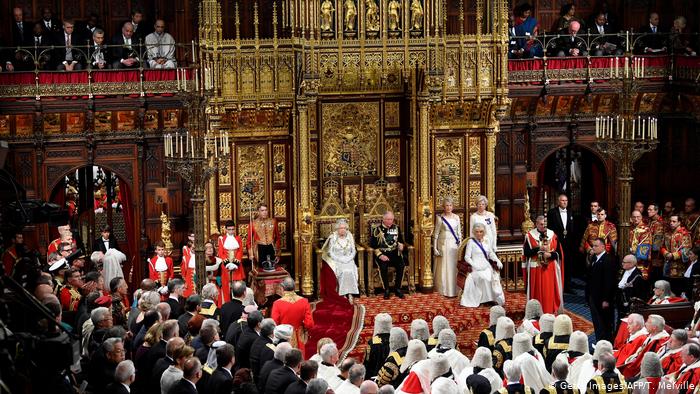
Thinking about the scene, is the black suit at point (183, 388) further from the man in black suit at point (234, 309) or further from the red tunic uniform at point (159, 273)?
the red tunic uniform at point (159, 273)

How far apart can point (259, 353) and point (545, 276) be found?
26.6 ft

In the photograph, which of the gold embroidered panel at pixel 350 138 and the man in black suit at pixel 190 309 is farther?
the gold embroidered panel at pixel 350 138

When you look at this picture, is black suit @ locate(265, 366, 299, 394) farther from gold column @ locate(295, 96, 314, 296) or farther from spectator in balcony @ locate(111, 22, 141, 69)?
spectator in balcony @ locate(111, 22, 141, 69)

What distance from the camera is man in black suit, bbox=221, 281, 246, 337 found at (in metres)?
17.9

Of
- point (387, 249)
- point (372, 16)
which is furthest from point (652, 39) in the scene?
point (387, 249)

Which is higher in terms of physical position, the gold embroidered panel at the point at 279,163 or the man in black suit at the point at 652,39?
the man in black suit at the point at 652,39

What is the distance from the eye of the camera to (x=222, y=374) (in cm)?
1432

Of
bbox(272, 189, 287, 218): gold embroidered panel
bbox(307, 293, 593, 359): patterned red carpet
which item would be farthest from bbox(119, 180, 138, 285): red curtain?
bbox(307, 293, 593, 359): patterned red carpet

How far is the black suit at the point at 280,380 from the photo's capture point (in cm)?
1462

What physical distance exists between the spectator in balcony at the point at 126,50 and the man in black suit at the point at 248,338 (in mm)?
8654

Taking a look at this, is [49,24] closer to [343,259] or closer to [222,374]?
[343,259]

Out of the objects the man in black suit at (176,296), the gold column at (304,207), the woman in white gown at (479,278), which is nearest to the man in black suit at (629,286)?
the woman in white gown at (479,278)

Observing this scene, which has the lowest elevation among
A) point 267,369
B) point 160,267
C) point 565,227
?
point 267,369

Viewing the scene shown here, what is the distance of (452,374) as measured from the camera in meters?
15.5
